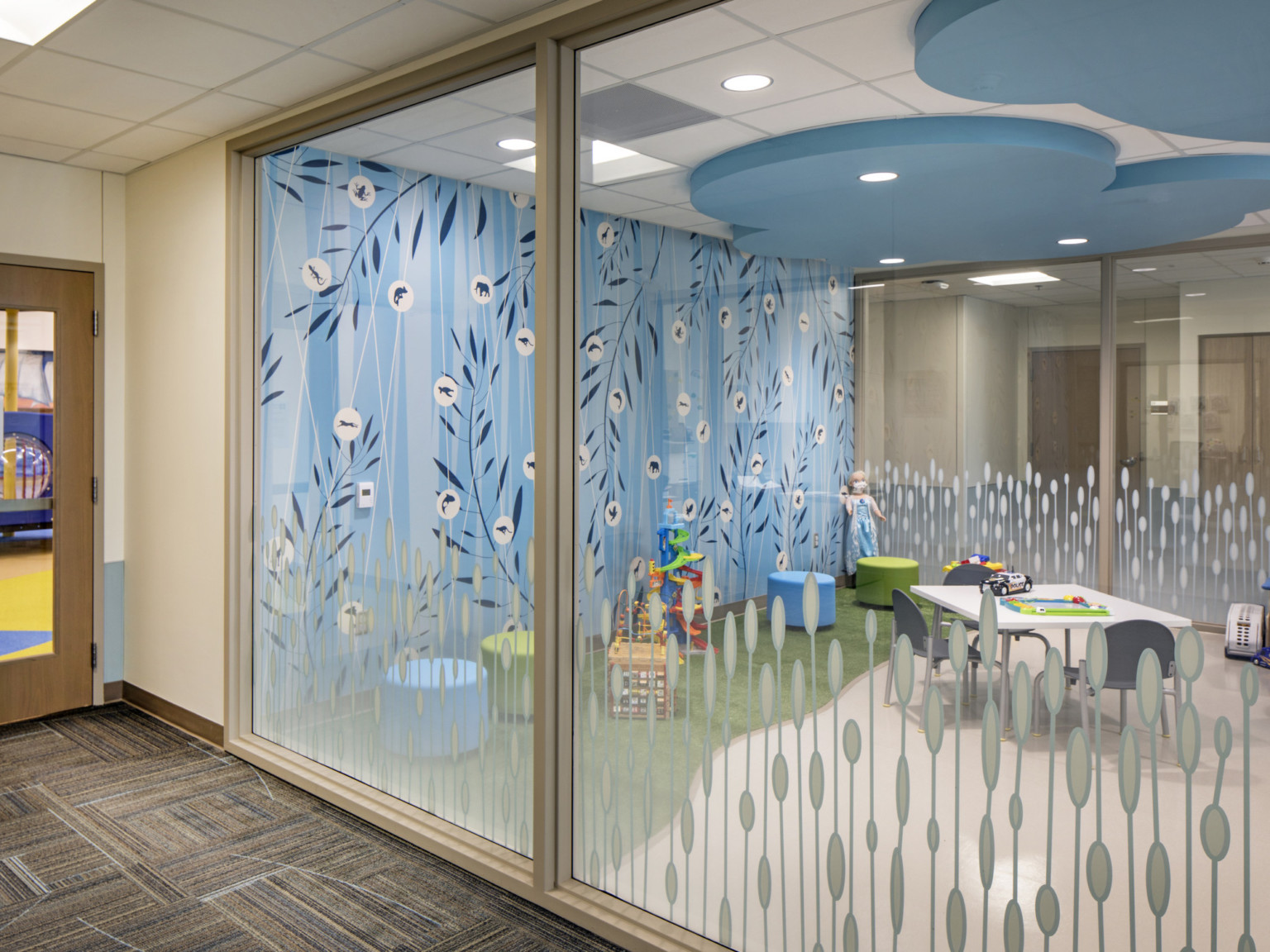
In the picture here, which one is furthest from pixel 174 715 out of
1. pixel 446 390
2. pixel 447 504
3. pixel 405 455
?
pixel 446 390

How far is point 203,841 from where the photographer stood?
10.2 feet

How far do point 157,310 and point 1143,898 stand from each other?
428cm

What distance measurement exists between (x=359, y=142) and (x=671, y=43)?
4.67 feet

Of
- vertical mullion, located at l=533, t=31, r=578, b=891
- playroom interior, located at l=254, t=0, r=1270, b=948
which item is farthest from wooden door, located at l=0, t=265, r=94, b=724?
vertical mullion, located at l=533, t=31, r=578, b=891

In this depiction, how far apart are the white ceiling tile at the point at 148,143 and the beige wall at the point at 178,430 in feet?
0.19

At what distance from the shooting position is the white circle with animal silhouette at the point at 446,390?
9.87ft

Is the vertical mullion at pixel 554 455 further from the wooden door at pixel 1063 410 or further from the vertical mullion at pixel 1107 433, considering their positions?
the vertical mullion at pixel 1107 433

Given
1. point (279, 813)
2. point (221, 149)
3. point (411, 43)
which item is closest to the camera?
point (411, 43)

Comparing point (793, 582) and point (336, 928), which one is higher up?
point (793, 582)

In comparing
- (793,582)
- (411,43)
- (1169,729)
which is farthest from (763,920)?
(411,43)

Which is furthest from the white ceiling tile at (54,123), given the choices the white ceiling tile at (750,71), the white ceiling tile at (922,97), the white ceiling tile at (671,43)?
the white ceiling tile at (922,97)

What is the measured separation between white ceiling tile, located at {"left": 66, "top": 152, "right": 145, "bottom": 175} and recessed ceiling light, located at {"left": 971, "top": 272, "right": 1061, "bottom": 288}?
151 inches

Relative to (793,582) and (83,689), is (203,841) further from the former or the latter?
(793,582)

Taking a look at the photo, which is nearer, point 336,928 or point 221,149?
point 336,928
